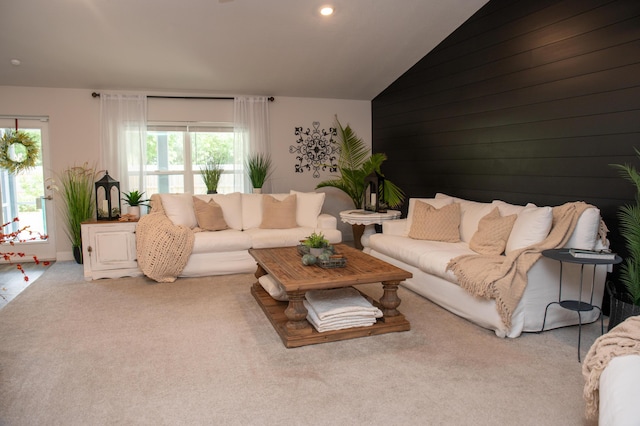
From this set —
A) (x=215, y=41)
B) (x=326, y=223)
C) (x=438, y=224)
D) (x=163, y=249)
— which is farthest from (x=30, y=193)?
(x=438, y=224)

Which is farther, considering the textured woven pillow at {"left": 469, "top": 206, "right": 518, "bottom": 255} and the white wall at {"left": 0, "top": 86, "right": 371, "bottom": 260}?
the white wall at {"left": 0, "top": 86, "right": 371, "bottom": 260}

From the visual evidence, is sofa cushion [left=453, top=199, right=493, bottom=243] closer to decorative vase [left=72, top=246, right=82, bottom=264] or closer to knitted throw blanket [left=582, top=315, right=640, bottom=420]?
knitted throw blanket [left=582, top=315, right=640, bottom=420]

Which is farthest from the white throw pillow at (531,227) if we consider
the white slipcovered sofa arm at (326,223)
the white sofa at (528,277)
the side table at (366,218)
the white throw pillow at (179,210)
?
the white throw pillow at (179,210)

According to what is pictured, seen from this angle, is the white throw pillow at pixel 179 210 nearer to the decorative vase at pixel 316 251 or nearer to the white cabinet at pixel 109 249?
the white cabinet at pixel 109 249

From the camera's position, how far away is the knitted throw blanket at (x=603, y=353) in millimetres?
1854

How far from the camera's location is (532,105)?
13.0 ft

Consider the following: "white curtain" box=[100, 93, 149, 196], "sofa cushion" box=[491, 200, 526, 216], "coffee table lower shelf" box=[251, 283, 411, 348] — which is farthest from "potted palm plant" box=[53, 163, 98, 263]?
"sofa cushion" box=[491, 200, 526, 216]

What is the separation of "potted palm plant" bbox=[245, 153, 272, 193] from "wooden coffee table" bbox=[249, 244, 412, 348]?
100 inches

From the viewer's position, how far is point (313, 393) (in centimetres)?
235

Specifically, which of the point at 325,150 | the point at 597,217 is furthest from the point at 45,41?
the point at 597,217

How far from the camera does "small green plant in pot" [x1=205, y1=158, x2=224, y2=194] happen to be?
19.3ft

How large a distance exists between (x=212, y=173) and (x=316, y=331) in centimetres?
348

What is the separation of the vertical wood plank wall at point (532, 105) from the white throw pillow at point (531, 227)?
1.54ft

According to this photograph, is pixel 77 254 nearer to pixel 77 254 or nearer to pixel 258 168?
pixel 77 254
